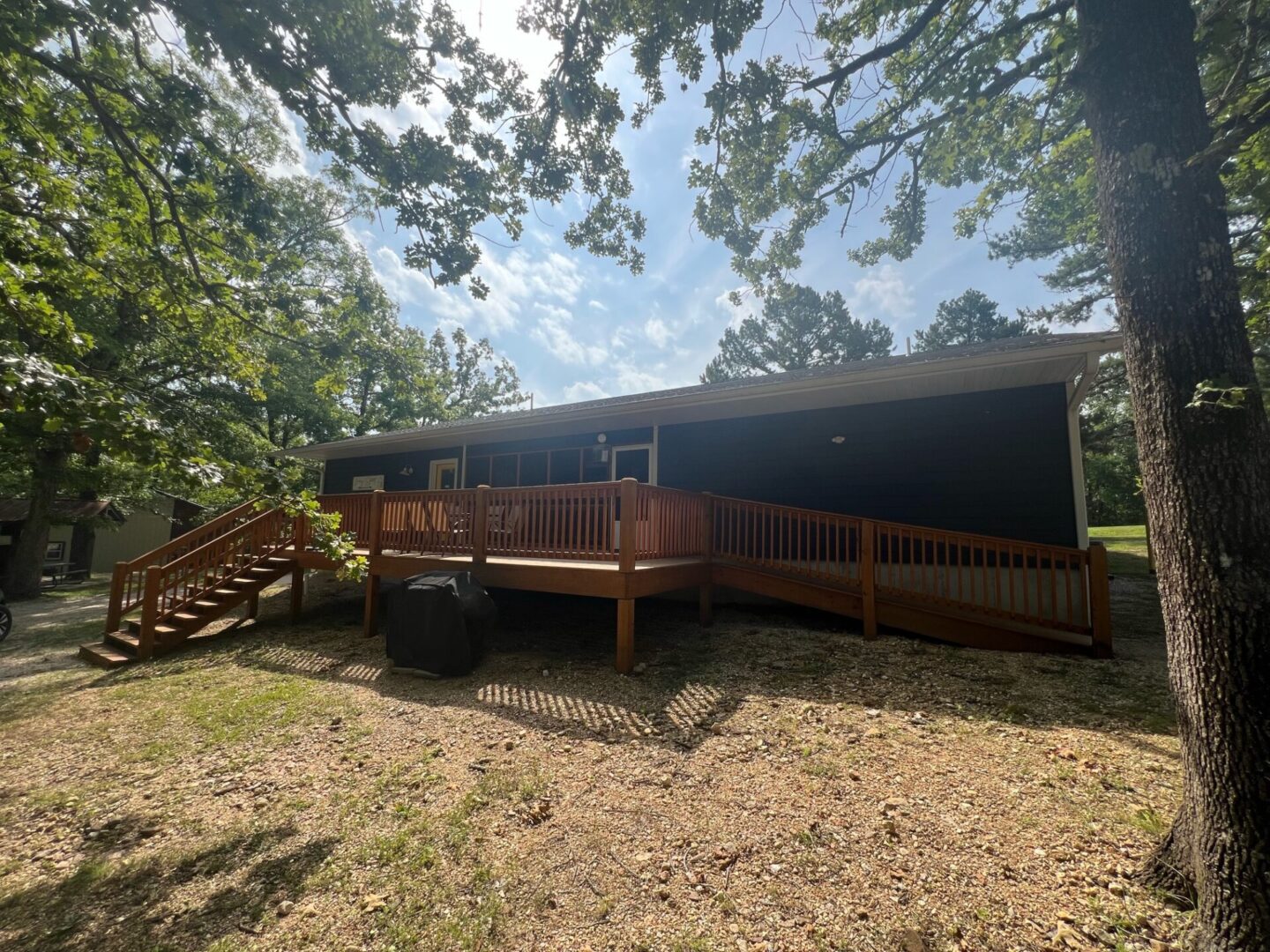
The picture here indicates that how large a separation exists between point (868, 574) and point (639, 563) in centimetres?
266

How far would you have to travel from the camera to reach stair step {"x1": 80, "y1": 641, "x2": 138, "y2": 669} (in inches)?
238

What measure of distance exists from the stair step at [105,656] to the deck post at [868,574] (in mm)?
9117

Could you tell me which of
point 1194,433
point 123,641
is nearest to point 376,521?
point 123,641

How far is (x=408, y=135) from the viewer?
530 centimetres

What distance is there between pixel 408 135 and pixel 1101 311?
21158 millimetres

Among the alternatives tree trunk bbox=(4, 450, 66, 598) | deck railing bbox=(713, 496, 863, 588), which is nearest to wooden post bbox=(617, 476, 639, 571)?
deck railing bbox=(713, 496, 863, 588)

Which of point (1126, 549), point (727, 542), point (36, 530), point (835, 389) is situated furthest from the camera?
point (1126, 549)

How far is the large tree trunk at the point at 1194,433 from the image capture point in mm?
Answer: 1805

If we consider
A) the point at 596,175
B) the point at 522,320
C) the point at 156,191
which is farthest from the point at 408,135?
the point at 522,320

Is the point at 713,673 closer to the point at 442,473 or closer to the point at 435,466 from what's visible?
the point at 442,473

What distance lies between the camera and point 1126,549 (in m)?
18.6

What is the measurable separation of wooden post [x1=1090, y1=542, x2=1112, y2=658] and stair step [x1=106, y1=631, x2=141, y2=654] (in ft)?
36.8

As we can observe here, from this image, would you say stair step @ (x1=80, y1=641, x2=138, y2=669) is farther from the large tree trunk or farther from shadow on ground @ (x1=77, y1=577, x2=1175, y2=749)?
the large tree trunk

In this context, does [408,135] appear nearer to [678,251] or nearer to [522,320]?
[678,251]
